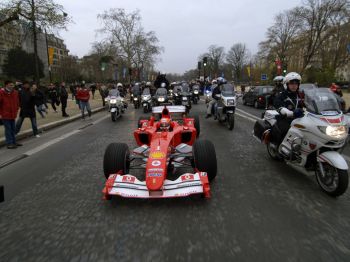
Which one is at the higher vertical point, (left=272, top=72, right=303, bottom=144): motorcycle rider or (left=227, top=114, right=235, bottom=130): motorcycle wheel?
(left=272, top=72, right=303, bottom=144): motorcycle rider

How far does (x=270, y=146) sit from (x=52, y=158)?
4.92m

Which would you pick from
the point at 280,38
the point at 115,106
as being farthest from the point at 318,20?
the point at 115,106

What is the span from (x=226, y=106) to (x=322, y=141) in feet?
23.6

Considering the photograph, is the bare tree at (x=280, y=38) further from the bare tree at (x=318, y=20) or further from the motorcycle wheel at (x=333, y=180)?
the motorcycle wheel at (x=333, y=180)

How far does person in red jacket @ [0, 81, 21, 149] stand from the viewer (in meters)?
8.75

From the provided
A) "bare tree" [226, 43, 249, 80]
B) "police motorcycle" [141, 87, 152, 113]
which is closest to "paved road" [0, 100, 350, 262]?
"police motorcycle" [141, 87, 152, 113]

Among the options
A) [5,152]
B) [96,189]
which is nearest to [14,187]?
[96,189]

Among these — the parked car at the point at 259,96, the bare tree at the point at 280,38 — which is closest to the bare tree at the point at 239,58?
the bare tree at the point at 280,38

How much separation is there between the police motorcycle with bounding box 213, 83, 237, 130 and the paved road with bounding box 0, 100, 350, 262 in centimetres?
536

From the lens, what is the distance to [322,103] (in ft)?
15.8

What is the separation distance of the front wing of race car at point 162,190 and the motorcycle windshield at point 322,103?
202 centimetres

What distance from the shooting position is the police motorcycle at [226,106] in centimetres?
1143

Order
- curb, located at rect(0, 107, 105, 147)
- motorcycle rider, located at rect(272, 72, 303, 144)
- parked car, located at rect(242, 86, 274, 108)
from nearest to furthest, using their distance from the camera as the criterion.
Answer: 1. motorcycle rider, located at rect(272, 72, 303, 144)
2. curb, located at rect(0, 107, 105, 147)
3. parked car, located at rect(242, 86, 274, 108)

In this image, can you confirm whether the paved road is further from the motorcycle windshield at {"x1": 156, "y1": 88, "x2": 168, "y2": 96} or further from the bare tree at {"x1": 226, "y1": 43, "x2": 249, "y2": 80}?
the bare tree at {"x1": 226, "y1": 43, "x2": 249, "y2": 80}
